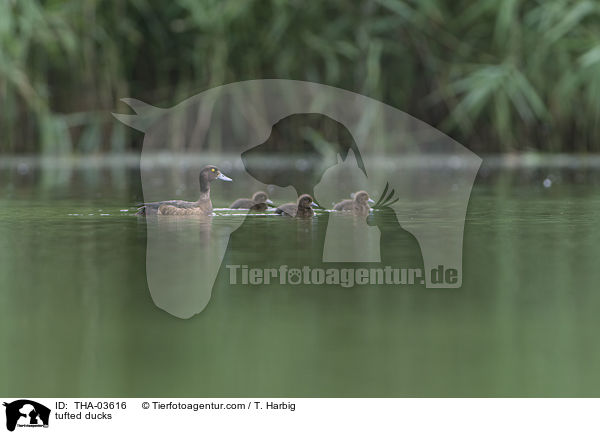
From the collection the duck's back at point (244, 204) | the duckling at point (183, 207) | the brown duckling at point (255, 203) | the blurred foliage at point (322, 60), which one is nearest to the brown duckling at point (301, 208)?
the brown duckling at point (255, 203)

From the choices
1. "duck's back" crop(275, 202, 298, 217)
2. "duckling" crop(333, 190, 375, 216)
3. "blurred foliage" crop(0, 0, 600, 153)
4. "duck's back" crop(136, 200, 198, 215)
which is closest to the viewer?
"duck's back" crop(136, 200, 198, 215)

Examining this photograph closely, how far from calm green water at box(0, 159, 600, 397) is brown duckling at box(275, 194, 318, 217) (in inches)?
41.6

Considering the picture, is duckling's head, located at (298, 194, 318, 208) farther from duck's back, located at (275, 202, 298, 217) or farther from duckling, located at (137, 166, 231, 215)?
duckling, located at (137, 166, 231, 215)

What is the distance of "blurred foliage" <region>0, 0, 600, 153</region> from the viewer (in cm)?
1332

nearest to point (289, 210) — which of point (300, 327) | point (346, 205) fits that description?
point (346, 205)

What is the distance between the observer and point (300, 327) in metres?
3.83

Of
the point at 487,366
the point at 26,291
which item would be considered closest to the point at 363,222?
the point at 26,291

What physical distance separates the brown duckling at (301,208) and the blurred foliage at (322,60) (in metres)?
5.99

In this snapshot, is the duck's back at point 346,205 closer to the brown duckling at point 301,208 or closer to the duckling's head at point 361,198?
the duckling's head at point 361,198

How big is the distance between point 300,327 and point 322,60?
10.6 metres

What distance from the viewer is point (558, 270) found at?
5.01 meters

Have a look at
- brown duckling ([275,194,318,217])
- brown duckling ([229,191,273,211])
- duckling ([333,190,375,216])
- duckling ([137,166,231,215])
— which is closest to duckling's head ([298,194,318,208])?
brown duckling ([275,194,318,217])
